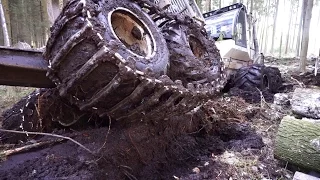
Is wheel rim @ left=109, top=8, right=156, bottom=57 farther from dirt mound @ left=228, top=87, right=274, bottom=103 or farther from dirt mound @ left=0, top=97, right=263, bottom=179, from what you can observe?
dirt mound @ left=228, top=87, right=274, bottom=103

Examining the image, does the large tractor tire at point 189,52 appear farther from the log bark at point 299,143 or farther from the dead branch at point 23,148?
the dead branch at point 23,148

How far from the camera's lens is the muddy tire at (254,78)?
5887 millimetres

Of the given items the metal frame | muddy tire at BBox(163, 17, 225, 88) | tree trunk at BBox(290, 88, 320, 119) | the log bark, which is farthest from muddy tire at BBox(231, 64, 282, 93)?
the metal frame

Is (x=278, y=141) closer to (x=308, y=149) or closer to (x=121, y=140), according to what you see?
(x=308, y=149)

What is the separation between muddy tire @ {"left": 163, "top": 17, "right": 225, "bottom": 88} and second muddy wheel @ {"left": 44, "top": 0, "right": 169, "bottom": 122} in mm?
501

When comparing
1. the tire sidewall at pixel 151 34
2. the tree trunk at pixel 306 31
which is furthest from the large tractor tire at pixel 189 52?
the tree trunk at pixel 306 31

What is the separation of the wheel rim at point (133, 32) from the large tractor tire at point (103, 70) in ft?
0.41

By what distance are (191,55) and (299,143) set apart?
1.35m

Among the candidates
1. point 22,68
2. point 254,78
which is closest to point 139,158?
point 22,68

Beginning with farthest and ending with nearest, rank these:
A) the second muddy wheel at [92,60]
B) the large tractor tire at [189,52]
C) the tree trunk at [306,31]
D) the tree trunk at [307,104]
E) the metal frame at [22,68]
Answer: the tree trunk at [306,31], the tree trunk at [307,104], the large tractor tire at [189,52], the metal frame at [22,68], the second muddy wheel at [92,60]

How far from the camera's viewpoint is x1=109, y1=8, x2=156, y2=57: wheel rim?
2545mm

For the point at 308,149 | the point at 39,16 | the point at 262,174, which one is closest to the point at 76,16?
the point at 262,174

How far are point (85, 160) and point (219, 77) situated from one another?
64.3 inches

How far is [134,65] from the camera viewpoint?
6.55 ft
